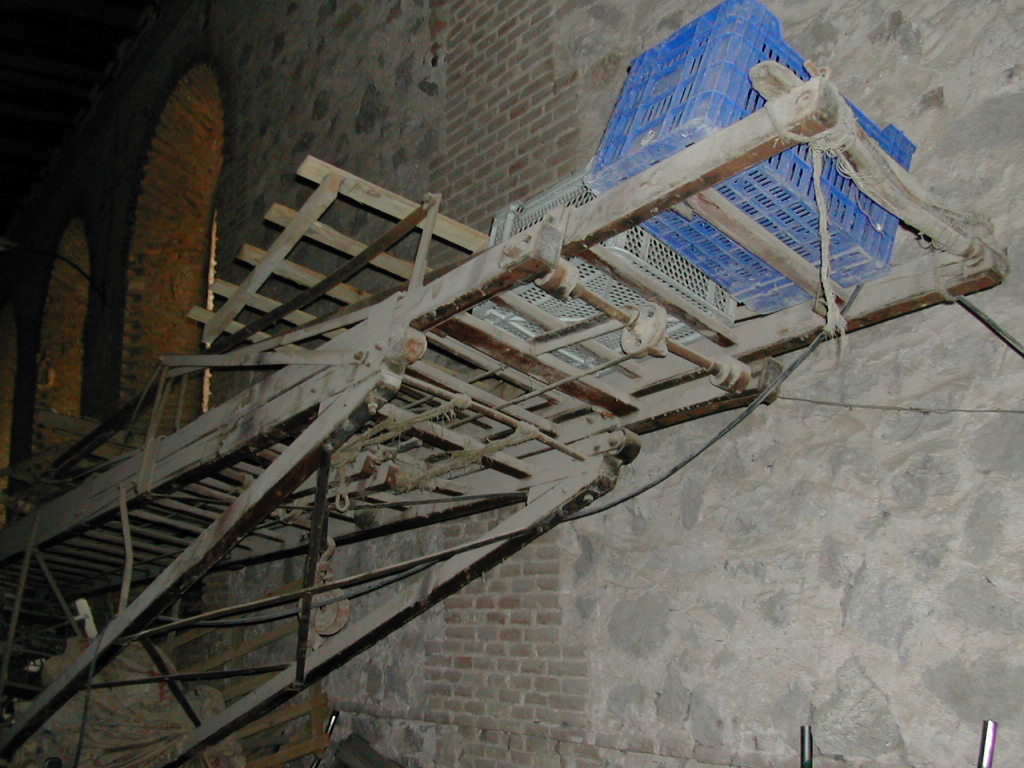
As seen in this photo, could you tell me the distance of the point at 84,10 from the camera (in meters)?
11.4

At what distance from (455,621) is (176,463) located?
1.75m

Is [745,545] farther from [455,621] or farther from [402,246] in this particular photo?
[402,246]

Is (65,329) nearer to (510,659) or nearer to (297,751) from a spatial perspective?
(297,751)

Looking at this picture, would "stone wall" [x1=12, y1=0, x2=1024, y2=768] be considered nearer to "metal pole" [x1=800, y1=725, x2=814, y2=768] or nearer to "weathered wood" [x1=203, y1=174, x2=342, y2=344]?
"metal pole" [x1=800, y1=725, x2=814, y2=768]

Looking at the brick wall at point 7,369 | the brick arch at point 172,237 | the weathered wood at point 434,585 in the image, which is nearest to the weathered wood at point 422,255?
the weathered wood at point 434,585

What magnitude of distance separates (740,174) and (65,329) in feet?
39.6

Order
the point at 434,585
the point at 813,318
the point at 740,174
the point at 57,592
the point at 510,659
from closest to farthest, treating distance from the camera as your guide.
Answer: the point at 740,174 → the point at 813,318 → the point at 434,585 → the point at 510,659 → the point at 57,592

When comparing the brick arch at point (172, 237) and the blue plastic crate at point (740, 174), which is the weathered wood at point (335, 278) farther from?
the brick arch at point (172, 237)

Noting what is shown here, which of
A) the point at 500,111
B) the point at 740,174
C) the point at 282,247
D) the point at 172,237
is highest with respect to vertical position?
the point at 172,237

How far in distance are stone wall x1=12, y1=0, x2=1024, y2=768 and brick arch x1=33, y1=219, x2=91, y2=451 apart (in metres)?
8.58

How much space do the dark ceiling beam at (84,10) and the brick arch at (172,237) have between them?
2478 mm

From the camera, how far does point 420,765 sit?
4.82 m

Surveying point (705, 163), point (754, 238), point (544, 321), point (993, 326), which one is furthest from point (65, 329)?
point (993, 326)

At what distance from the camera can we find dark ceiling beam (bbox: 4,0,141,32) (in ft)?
36.5
